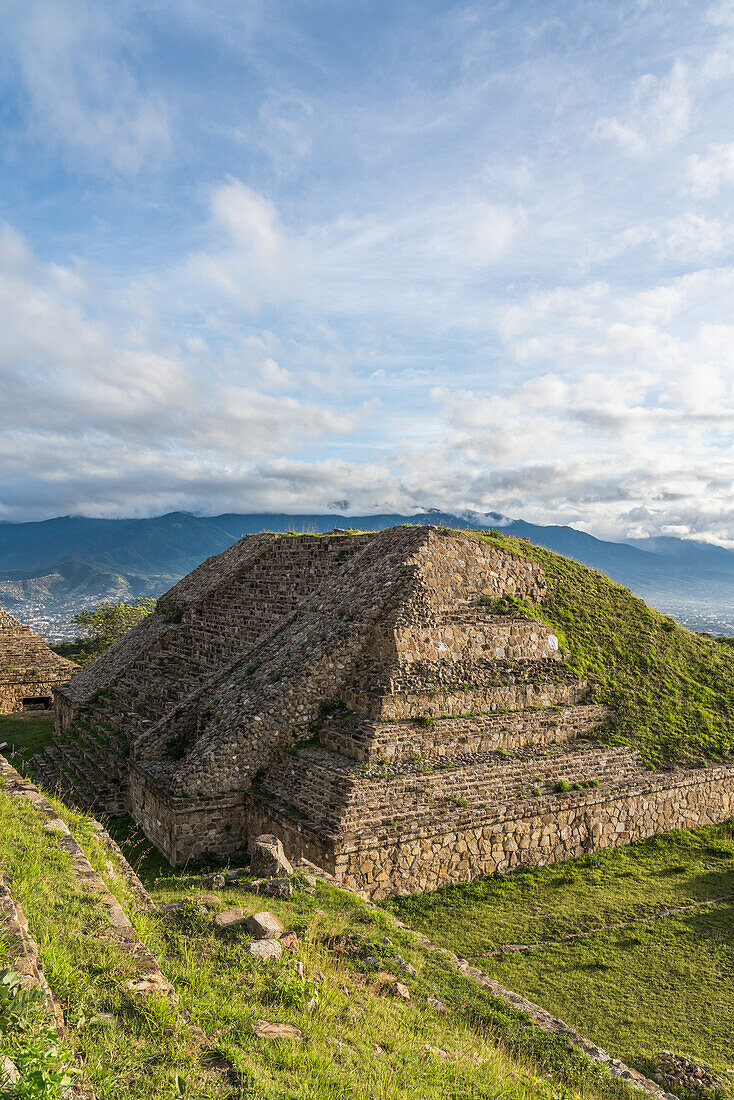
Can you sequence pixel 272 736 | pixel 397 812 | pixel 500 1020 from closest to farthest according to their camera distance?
pixel 500 1020 < pixel 397 812 < pixel 272 736

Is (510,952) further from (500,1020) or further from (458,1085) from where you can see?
(458,1085)

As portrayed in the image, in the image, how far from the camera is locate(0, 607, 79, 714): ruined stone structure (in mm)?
27078

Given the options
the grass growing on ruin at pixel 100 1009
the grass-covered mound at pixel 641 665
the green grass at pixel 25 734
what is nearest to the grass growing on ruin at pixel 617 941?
the grass-covered mound at pixel 641 665

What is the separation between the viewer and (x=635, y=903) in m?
10.3

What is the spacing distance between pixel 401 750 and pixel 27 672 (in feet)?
74.6

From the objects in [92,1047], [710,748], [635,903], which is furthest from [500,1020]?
[710,748]

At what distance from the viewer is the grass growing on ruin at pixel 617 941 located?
24.1ft

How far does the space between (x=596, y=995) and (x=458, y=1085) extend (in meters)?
4.13

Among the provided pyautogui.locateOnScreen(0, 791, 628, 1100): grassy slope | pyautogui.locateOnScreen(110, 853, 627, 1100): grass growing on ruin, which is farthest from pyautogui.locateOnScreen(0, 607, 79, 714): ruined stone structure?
pyautogui.locateOnScreen(110, 853, 627, 1100): grass growing on ruin

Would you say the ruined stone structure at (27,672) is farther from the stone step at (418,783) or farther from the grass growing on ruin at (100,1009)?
the grass growing on ruin at (100,1009)

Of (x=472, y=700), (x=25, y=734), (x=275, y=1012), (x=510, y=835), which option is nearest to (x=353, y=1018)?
(x=275, y=1012)

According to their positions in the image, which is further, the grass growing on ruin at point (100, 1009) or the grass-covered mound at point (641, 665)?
the grass-covered mound at point (641, 665)

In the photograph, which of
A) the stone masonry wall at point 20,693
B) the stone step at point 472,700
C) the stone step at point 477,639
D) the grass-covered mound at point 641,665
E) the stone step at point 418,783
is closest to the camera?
the stone step at point 418,783

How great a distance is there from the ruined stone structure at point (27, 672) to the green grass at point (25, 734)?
75 cm
